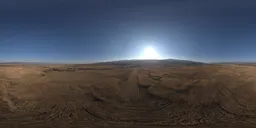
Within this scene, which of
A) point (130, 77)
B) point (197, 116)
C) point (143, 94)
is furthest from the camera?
point (130, 77)

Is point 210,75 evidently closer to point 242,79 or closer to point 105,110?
point 242,79

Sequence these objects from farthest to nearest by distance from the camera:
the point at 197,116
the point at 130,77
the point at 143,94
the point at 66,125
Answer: the point at 130,77 → the point at 143,94 → the point at 197,116 → the point at 66,125

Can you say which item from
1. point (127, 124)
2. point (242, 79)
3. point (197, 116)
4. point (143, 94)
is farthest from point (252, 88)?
point (127, 124)

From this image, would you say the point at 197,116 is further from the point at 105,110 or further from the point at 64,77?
the point at 64,77

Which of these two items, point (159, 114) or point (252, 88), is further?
point (252, 88)

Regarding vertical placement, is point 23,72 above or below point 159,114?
above

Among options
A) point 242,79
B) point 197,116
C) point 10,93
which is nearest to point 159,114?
point 197,116
